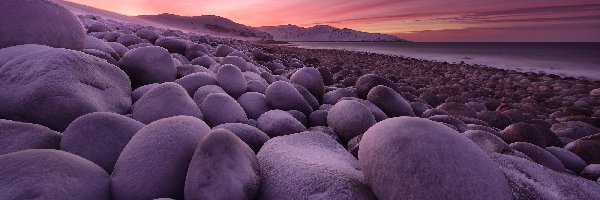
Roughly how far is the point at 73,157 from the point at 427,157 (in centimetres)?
120

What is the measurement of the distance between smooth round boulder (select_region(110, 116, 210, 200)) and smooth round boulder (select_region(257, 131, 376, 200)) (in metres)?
0.31

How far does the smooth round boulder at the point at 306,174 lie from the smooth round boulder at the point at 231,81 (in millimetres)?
1207

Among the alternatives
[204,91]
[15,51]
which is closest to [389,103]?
[204,91]

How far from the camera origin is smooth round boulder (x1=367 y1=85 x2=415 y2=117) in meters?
3.13

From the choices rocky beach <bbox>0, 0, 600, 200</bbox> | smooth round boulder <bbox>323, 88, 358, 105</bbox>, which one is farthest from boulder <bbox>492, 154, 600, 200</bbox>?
A: smooth round boulder <bbox>323, 88, 358, 105</bbox>

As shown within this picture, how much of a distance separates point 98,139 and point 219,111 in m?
0.85

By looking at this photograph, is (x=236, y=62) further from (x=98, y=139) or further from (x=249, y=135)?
(x=98, y=139)

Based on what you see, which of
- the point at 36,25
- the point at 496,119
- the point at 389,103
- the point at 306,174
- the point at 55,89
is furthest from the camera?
the point at 496,119

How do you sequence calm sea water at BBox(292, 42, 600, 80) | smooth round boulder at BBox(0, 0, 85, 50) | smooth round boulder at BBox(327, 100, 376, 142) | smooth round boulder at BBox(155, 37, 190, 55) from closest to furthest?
smooth round boulder at BBox(327, 100, 376, 142) → smooth round boulder at BBox(0, 0, 85, 50) → smooth round boulder at BBox(155, 37, 190, 55) → calm sea water at BBox(292, 42, 600, 80)

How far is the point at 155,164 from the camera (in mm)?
1284

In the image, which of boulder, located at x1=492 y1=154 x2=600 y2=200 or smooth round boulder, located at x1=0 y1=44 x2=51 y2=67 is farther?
smooth round boulder, located at x1=0 y1=44 x2=51 y2=67

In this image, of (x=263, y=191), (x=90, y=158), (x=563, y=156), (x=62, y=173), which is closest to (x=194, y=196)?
(x=263, y=191)

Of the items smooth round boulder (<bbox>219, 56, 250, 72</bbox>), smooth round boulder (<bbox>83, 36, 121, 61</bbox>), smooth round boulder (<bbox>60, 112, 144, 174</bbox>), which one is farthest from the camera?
smooth round boulder (<bbox>219, 56, 250, 72</bbox>)

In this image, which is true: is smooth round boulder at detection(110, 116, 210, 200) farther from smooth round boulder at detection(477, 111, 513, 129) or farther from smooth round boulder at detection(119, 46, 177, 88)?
smooth round boulder at detection(477, 111, 513, 129)
